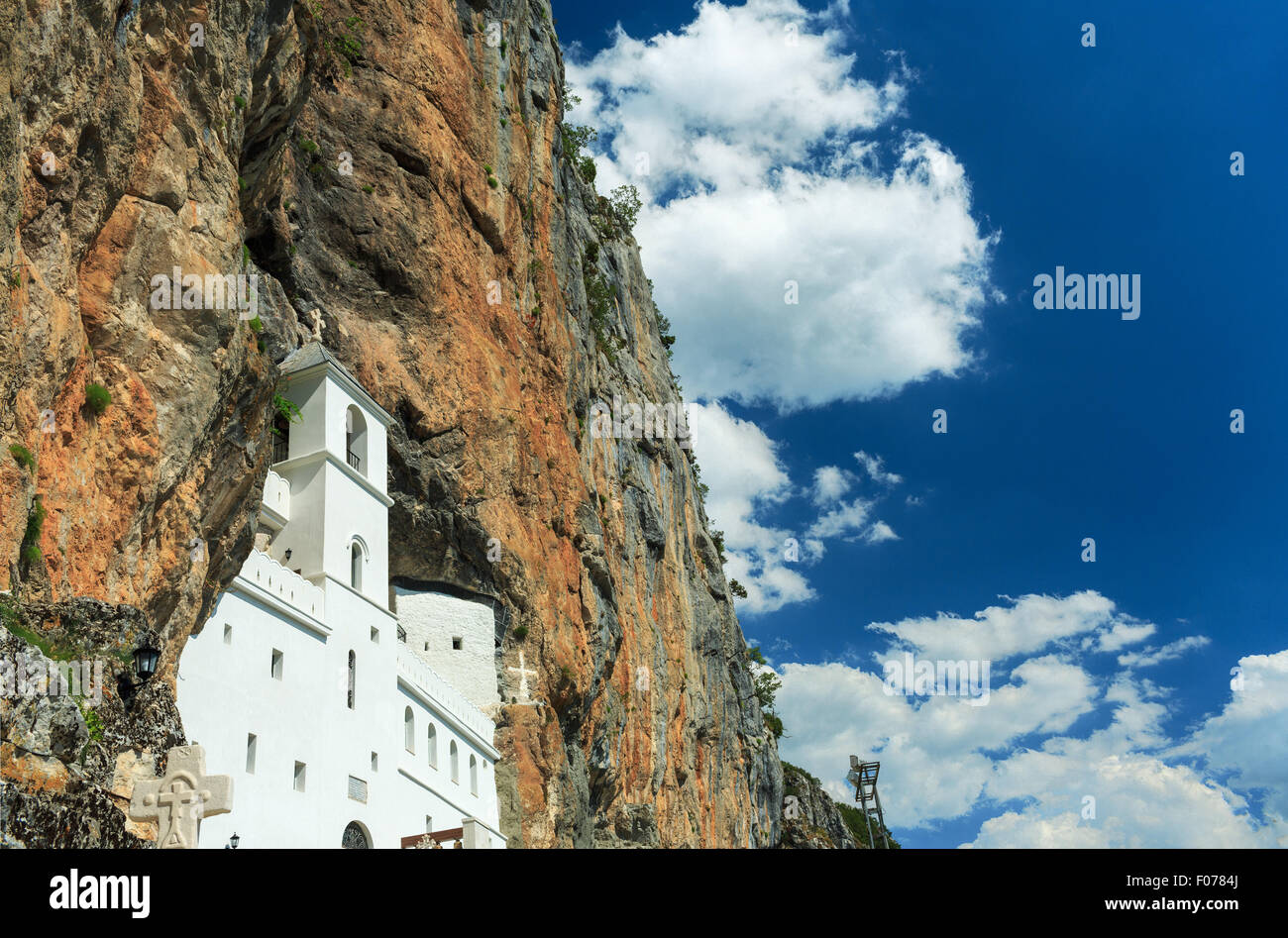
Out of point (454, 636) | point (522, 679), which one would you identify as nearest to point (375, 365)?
point (454, 636)

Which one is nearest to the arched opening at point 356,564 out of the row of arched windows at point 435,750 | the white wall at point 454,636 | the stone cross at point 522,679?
the row of arched windows at point 435,750

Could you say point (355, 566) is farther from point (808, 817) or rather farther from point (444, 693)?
point (808, 817)

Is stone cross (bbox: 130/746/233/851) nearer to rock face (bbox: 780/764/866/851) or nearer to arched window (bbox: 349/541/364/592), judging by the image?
arched window (bbox: 349/541/364/592)

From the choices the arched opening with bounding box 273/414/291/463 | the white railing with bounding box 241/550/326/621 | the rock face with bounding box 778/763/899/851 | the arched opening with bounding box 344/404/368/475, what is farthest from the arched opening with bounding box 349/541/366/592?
the rock face with bounding box 778/763/899/851

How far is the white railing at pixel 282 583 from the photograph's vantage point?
78.3ft

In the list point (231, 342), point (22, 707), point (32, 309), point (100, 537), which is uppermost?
point (231, 342)

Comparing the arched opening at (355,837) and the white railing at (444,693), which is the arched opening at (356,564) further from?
the arched opening at (355,837)

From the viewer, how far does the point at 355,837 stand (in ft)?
86.4

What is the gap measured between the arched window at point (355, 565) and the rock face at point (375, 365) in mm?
4974

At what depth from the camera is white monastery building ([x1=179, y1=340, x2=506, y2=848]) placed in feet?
74.0

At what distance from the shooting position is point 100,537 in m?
16.4
